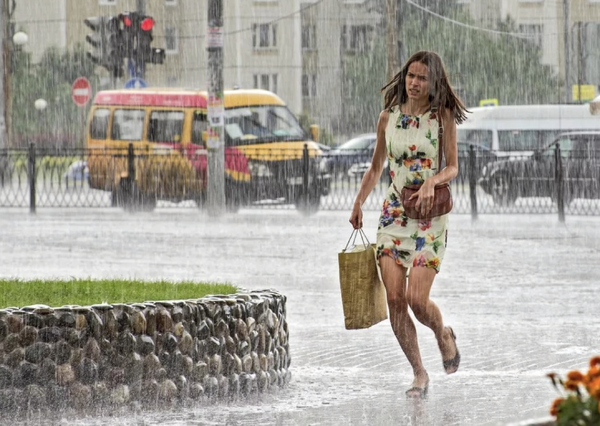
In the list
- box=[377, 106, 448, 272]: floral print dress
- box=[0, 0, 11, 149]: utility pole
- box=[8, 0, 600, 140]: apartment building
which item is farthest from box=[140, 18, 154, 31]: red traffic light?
box=[8, 0, 600, 140]: apartment building

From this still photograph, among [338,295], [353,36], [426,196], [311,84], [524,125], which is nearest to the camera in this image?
[426,196]

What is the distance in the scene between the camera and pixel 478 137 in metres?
34.9

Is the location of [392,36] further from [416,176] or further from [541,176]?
[416,176]

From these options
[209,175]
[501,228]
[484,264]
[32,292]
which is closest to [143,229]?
[209,175]

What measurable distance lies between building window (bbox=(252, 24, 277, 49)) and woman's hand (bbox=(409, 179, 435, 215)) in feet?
223

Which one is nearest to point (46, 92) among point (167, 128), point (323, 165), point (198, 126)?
point (167, 128)

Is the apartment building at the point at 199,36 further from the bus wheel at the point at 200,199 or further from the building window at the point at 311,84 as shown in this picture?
the bus wheel at the point at 200,199

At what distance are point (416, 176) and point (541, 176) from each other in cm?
2010

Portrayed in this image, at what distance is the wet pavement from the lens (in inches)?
280

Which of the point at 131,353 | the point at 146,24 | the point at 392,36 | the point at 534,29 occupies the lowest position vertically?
the point at 131,353

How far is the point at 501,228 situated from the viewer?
878 inches

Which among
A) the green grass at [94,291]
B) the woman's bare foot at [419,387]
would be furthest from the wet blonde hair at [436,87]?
the green grass at [94,291]

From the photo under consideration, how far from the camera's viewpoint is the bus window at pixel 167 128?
2778 cm

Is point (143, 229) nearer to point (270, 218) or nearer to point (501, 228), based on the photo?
point (270, 218)
